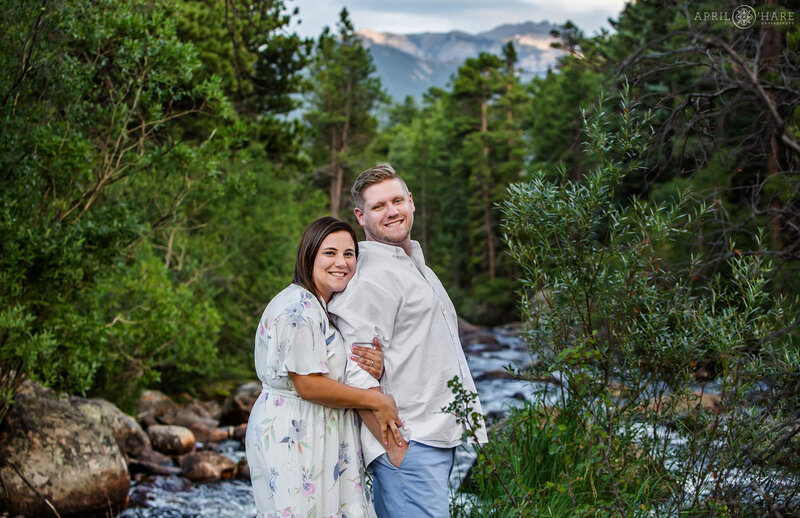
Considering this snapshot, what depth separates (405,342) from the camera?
10.6ft

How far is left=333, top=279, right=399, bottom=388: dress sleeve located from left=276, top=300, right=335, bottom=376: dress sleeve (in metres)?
0.12

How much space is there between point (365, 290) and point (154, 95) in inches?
242

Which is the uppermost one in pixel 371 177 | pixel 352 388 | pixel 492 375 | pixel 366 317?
pixel 371 177

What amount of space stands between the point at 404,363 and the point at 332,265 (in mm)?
567

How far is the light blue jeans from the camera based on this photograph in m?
3.06

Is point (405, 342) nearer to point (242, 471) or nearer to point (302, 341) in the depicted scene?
point (302, 341)

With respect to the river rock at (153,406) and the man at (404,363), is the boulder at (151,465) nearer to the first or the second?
the river rock at (153,406)

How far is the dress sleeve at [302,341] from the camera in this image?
3078 millimetres

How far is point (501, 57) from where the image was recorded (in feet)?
150

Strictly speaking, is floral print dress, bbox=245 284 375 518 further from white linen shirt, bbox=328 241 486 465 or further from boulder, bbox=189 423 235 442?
boulder, bbox=189 423 235 442

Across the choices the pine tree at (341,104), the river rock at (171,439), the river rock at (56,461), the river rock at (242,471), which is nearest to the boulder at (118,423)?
the river rock at (56,461)

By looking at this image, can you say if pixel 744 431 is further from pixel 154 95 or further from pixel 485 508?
pixel 154 95

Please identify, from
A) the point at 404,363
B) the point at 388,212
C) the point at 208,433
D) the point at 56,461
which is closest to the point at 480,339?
the point at 208,433

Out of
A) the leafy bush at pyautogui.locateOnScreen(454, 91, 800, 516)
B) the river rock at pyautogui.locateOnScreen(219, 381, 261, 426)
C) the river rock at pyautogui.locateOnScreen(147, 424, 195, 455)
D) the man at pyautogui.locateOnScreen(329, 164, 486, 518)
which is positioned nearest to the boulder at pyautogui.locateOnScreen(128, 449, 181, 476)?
the river rock at pyautogui.locateOnScreen(147, 424, 195, 455)
